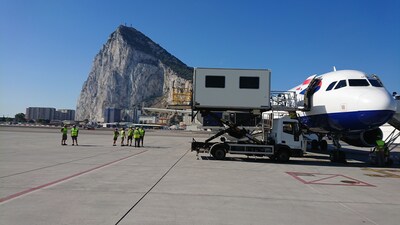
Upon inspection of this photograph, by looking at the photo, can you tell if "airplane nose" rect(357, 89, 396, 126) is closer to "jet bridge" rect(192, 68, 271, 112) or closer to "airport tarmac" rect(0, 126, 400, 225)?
"airport tarmac" rect(0, 126, 400, 225)

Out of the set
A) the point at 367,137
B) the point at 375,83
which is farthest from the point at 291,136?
the point at 367,137

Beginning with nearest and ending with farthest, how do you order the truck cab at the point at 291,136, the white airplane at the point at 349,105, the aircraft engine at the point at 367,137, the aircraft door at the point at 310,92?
the white airplane at the point at 349,105 → the truck cab at the point at 291,136 → the aircraft engine at the point at 367,137 → the aircraft door at the point at 310,92

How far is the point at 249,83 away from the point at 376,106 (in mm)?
6761

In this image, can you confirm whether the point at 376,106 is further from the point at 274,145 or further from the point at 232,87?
the point at 232,87

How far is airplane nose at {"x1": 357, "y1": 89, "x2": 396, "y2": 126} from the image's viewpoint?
53.0ft

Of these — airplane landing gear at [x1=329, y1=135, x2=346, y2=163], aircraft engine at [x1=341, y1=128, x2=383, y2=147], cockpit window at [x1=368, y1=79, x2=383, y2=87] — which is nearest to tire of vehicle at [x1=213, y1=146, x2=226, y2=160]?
airplane landing gear at [x1=329, y1=135, x2=346, y2=163]

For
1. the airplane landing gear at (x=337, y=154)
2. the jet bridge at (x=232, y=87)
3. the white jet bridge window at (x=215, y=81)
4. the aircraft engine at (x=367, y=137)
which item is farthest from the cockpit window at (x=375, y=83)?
the white jet bridge window at (x=215, y=81)

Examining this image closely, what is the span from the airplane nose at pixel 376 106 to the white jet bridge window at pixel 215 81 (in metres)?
7.44

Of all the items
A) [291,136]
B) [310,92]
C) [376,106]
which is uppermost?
[310,92]

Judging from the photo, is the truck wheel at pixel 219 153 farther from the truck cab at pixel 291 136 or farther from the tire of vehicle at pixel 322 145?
the tire of vehicle at pixel 322 145

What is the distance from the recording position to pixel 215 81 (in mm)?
19219

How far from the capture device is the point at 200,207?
756cm

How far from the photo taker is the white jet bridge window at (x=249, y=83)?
1919 cm

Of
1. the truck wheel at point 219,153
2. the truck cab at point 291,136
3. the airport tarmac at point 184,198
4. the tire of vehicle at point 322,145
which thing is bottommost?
the airport tarmac at point 184,198
